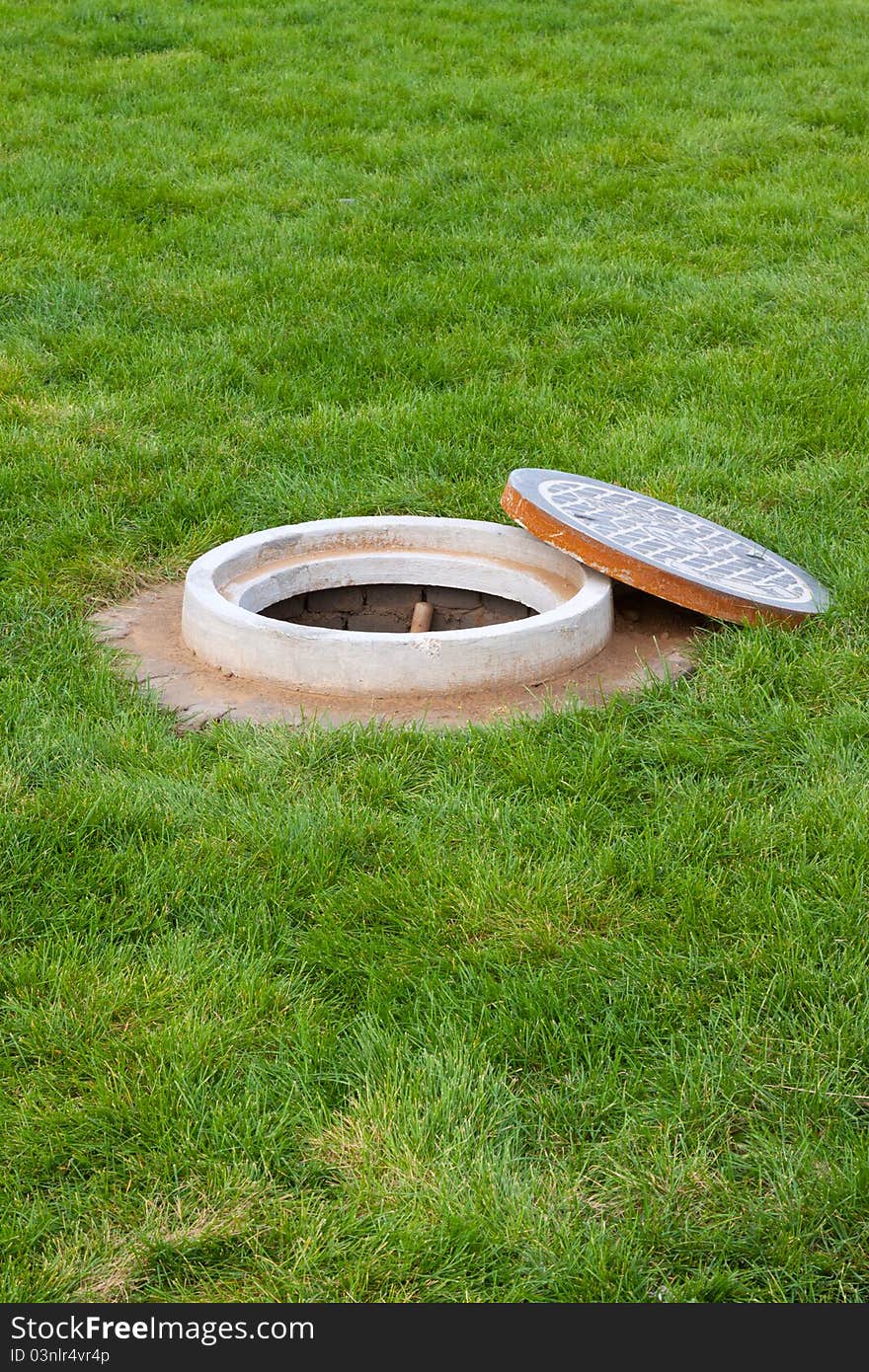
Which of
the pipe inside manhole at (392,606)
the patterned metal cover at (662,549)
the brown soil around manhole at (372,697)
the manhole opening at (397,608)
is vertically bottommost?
the manhole opening at (397,608)

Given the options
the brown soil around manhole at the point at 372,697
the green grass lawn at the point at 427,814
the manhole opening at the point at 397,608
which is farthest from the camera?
the manhole opening at the point at 397,608

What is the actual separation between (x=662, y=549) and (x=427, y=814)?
4.51 feet

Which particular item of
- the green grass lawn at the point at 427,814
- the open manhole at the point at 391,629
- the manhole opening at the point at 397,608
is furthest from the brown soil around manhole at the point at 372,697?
the manhole opening at the point at 397,608

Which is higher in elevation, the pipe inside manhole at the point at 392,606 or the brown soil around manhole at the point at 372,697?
the pipe inside manhole at the point at 392,606

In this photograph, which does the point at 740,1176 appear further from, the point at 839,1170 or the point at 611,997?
the point at 611,997

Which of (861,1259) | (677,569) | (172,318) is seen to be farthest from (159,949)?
(172,318)

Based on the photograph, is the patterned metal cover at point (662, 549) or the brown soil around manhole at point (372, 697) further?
the patterned metal cover at point (662, 549)

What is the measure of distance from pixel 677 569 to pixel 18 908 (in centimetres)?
214

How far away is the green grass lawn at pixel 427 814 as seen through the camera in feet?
7.48

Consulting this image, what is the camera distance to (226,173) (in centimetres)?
828

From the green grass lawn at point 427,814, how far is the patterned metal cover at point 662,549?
0.14 meters

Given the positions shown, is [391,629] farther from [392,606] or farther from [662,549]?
[662,549]

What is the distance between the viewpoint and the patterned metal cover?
13.4 feet

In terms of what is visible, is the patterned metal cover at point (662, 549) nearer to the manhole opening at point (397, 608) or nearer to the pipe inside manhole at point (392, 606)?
the pipe inside manhole at point (392, 606)
